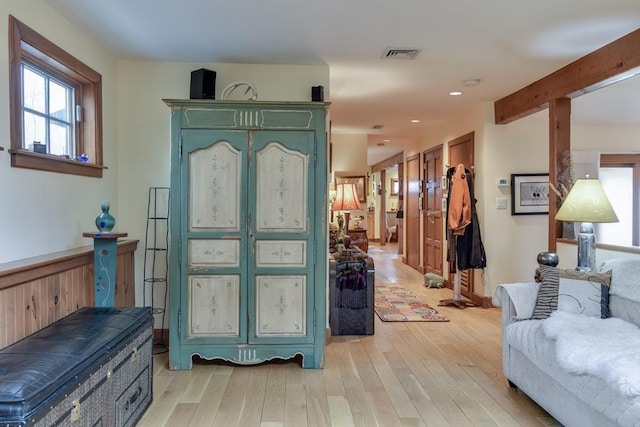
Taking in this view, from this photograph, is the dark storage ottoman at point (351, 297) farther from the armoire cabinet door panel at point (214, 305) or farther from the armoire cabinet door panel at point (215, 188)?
the armoire cabinet door panel at point (215, 188)

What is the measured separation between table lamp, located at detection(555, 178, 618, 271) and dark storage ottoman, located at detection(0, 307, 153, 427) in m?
2.85

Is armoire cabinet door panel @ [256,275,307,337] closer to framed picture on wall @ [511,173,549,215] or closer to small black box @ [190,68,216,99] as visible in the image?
small black box @ [190,68,216,99]

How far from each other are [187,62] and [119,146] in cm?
92

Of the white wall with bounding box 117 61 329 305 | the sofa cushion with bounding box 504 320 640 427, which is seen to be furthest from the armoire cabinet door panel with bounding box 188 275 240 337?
the sofa cushion with bounding box 504 320 640 427

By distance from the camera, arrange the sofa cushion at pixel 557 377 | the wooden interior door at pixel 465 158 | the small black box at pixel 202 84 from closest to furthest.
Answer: the sofa cushion at pixel 557 377 → the small black box at pixel 202 84 → the wooden interior door at pixel 465 158

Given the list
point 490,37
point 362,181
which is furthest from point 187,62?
point 362,181

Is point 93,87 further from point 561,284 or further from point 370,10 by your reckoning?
point 561,284

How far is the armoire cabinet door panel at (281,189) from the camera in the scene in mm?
3160

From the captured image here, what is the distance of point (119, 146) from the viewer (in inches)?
143

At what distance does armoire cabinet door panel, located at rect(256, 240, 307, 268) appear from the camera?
318cm

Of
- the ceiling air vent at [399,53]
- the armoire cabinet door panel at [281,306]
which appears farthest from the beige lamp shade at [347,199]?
the armoire cabinet door panel at [281,306]

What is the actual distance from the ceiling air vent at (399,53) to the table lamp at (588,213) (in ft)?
5.16

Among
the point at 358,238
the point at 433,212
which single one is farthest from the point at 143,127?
the point at 433,212

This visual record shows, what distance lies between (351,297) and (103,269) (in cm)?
216
